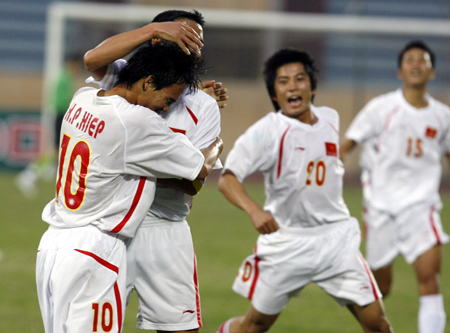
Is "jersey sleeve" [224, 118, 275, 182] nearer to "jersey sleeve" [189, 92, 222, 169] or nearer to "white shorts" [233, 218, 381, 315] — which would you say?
"white shorts" [233, 218, 381, 315]

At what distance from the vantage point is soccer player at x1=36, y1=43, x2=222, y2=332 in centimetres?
313

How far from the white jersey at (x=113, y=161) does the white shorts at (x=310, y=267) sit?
1394mm

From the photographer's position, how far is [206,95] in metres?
3.58

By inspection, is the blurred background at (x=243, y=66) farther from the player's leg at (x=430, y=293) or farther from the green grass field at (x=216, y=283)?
the player's leg at (x=430, y=293)

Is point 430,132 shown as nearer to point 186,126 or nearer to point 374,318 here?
point 374,318

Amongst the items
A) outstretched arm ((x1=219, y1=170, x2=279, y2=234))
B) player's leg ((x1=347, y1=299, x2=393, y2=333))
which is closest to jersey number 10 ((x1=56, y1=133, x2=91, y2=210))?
outstretched arm ((x1=219, y1=170, x2=279, y2=234))

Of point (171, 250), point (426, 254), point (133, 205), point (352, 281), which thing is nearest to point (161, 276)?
point (171, 250)

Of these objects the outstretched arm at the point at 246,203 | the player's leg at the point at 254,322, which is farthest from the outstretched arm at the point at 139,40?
the player's leg at the point at 254,322

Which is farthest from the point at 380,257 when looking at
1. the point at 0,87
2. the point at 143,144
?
the point at 0,87

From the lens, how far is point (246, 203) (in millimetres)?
4113

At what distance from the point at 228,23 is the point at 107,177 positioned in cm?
1516

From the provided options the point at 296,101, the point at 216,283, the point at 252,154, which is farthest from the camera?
the point at 216,283

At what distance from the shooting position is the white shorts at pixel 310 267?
432 cm

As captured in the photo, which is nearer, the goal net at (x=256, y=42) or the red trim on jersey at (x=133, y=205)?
the red trim on jersey at (x=133, y=205)
